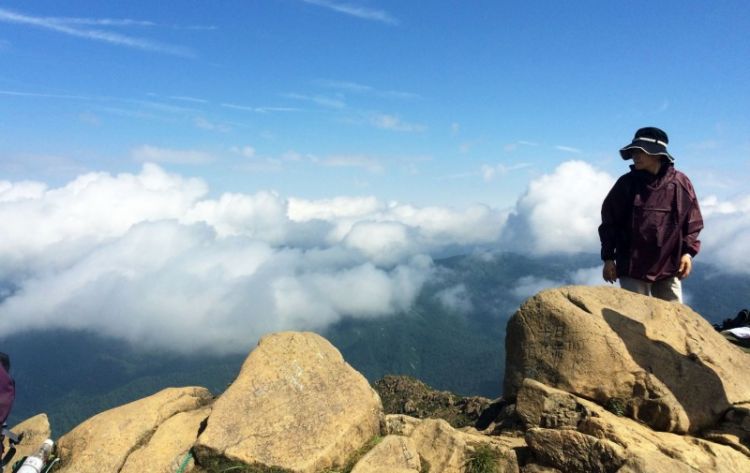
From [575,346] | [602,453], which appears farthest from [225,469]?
[575,346]

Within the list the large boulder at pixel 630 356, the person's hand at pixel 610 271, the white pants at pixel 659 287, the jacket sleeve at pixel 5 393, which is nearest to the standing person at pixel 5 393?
the jacket sleeve at pixel 5 393

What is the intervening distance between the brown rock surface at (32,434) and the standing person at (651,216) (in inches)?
608

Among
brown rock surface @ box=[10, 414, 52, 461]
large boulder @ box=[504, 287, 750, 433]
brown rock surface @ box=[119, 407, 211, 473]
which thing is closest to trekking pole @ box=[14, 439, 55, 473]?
brown rock surface @ box=[119, 407, 211, 473]

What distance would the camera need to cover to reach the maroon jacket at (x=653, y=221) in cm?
1169

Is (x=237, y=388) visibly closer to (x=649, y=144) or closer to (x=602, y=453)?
(x=602, y=453)

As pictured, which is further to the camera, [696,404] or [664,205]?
[664,205]

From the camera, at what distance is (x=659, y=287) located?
13.1 meters

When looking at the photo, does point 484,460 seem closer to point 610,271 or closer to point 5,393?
point 610,271

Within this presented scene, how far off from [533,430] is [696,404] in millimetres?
4310

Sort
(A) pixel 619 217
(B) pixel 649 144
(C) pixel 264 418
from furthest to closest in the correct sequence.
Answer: (A) pixel 619 217, (B) pixel 649 144, (C) pixel 264 418

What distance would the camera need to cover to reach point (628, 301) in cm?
1266

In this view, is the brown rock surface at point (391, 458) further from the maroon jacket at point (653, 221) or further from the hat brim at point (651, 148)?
the hat brim at point (651, 148)

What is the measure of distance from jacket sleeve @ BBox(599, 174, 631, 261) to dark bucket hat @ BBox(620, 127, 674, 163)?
944mm

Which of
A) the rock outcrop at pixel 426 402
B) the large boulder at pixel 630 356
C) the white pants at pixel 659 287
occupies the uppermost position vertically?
the white pants at pixel 659 287
